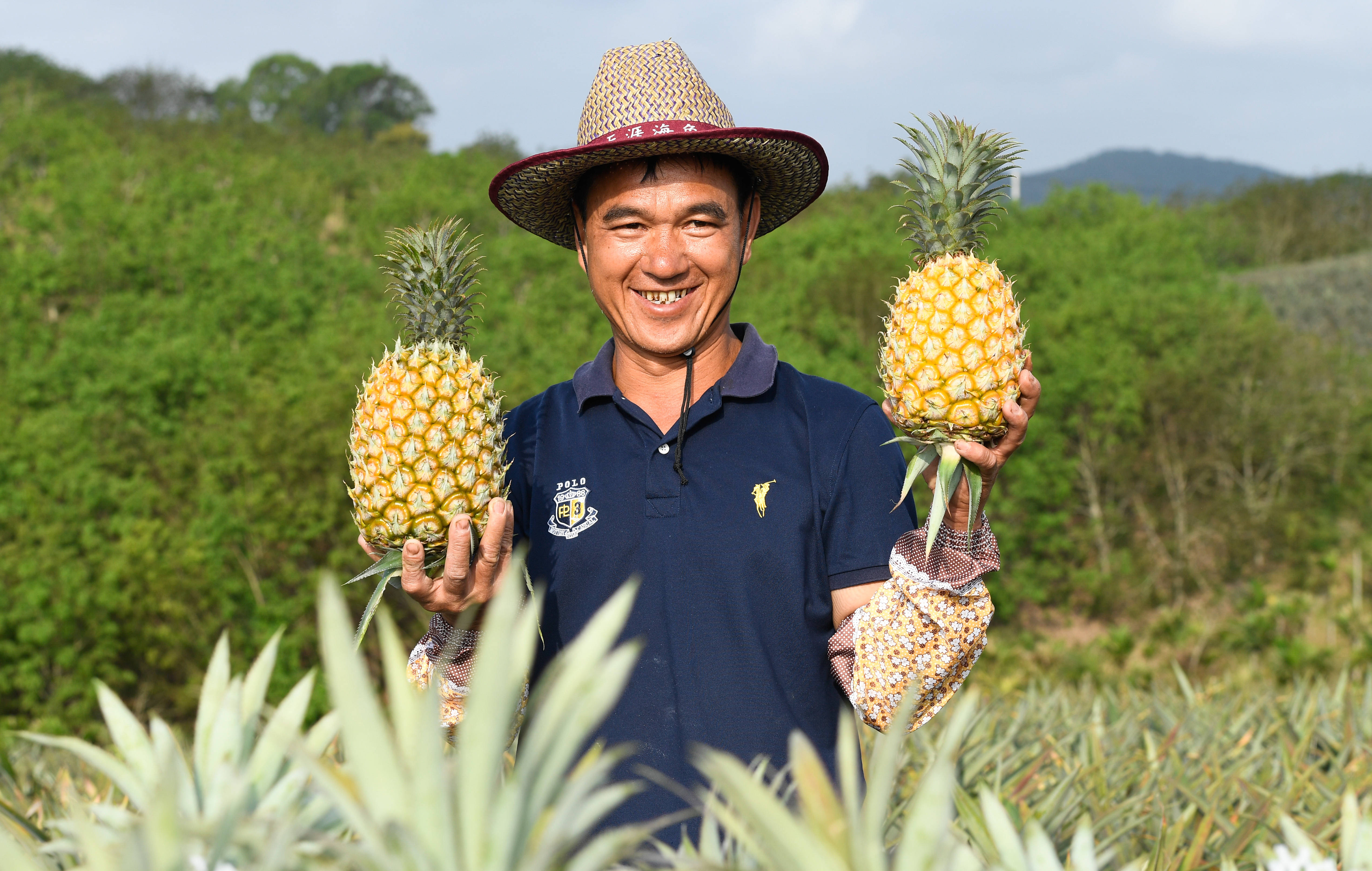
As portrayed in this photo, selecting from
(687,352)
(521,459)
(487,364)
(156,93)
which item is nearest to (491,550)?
(521,459)

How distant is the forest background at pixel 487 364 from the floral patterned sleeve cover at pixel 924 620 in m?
5.44

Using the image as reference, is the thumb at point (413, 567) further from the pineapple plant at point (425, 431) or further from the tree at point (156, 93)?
the tree at point (156, 93)

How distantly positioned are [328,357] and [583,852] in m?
15.4

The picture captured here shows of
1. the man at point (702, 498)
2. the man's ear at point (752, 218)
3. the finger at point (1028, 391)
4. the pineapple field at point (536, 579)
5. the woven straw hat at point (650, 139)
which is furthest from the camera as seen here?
the man's ear at point (752, 218)

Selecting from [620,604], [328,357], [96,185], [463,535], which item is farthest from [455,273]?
[96,185]

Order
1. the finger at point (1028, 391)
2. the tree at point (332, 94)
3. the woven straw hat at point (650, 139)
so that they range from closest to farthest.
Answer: the finger at point (1028, 391)
the woven straw hat at point (650, 139)
the tree at point (332, 94)

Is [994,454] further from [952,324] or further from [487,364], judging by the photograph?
[487,364]

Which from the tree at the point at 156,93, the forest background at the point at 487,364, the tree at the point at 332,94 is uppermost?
the tree at the point at 332,94

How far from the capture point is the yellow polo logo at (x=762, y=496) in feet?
7.65

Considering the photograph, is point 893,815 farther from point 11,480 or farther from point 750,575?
point 11,480

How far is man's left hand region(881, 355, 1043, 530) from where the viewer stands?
6.50ft

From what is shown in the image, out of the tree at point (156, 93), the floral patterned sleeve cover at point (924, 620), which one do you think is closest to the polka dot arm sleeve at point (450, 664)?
the floral patterned sleeve cover at point (924, 620)

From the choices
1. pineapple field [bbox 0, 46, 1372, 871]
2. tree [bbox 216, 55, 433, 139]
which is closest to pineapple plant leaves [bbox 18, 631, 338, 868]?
pineapple field [bbox 0, 46, 1372, 871]

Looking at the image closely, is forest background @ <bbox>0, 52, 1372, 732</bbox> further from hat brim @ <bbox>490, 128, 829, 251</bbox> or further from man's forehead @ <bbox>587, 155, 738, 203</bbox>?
man's forehead @ <bbox>587, 155, 738, 203</bbox>
